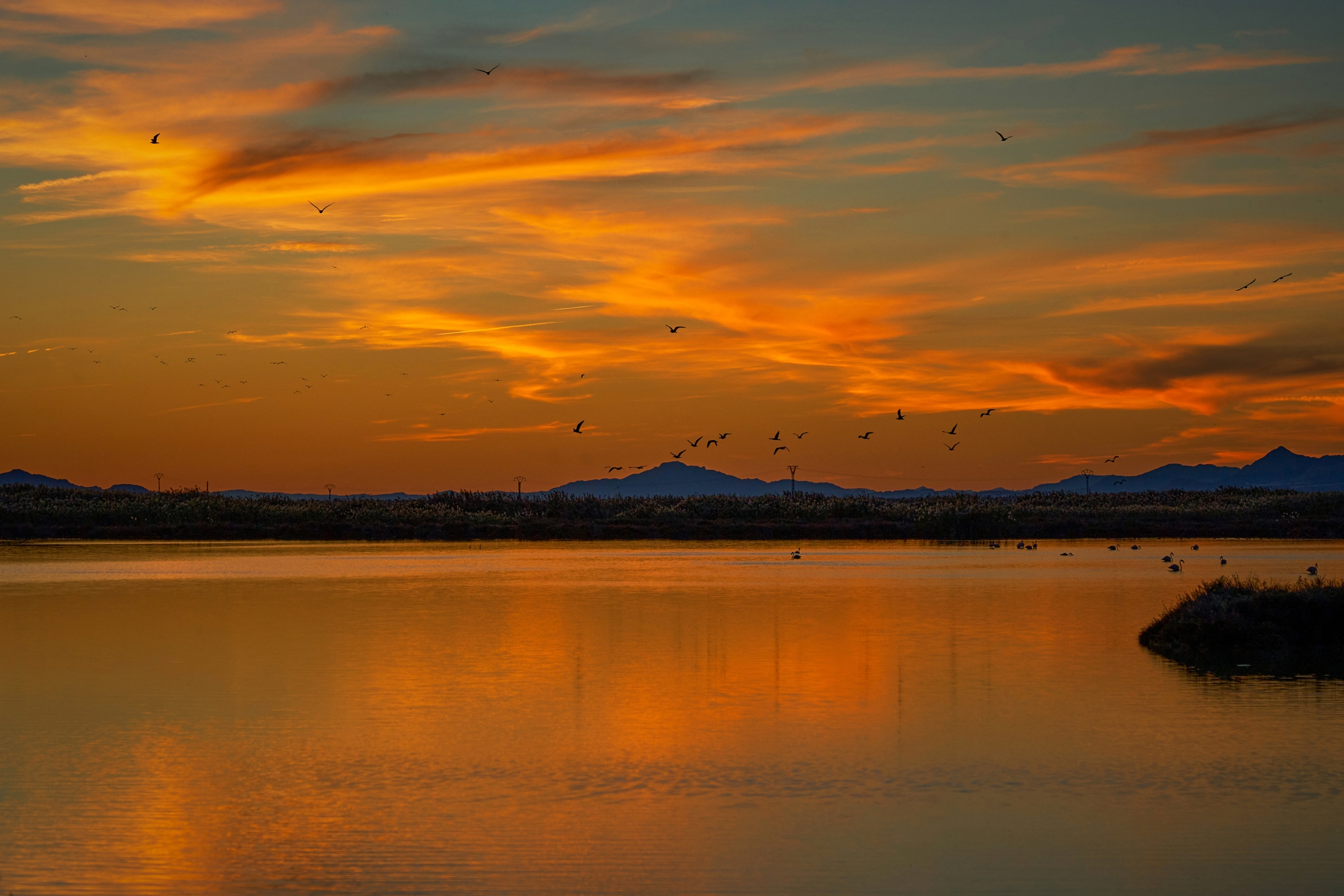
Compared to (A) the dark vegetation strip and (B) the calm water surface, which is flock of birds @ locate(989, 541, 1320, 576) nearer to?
(A) the dark vegetation strip

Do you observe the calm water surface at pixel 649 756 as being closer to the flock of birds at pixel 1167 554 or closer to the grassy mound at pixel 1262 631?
the grassy mound at pixel 1262 631

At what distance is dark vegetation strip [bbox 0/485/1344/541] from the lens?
7738cm

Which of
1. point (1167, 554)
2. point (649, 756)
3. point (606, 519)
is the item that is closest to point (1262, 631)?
point (649, 756)

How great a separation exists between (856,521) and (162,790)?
7252 centimetres

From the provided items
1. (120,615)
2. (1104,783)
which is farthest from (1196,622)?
(120,615)

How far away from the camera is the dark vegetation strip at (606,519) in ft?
254

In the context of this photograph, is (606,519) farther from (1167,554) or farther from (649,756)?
(649,756)

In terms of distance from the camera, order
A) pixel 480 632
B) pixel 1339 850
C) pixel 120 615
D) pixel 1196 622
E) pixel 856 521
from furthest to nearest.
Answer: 1. pixel 856 521
2. pixel 120 615
3. pixel 480 632
4. pixel 1196 622
5. pixel 1339 850

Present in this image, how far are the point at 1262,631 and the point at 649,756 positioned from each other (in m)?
13.2

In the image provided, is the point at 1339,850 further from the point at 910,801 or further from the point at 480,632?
the point at 480,632

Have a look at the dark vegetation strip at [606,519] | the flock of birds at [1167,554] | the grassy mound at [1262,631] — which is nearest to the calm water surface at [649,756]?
the grassy mound at [1262,631]

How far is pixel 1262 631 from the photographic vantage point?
23.1m

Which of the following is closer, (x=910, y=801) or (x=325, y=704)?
(x=910, y=801)

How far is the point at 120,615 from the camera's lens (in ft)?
102
